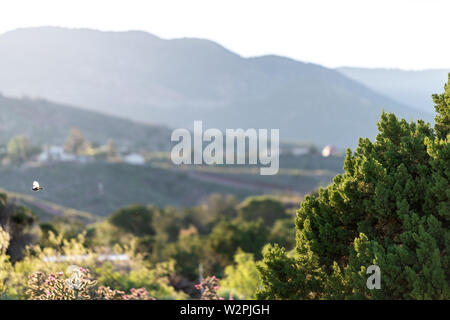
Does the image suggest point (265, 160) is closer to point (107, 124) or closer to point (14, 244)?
point (107, 124)

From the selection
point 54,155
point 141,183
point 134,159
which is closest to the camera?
point 141,183

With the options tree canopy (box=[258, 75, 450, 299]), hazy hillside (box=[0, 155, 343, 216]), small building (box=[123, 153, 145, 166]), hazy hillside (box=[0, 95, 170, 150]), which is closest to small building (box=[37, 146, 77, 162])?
hazy hillside (box=[0, 155, 343, 216])

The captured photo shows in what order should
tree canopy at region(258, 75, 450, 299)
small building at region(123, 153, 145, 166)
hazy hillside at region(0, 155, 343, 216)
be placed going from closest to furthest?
tree canopy at region(258, 75, 450, 299) → hazy hillside at region(0, 155, 343, 216) → small building at region(123, 153, 145, 166)

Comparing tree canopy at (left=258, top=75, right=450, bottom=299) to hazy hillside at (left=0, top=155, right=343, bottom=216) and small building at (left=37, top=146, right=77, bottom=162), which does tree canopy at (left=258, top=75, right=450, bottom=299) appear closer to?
hazy hillside at (left=0, top=155, right=343, bottom=216)

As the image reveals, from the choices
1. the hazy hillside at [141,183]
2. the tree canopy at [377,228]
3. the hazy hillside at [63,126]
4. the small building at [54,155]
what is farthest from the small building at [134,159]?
the tree canopy at [377,228]

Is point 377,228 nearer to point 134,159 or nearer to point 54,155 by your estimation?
point 54,155

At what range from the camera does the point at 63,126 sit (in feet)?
391

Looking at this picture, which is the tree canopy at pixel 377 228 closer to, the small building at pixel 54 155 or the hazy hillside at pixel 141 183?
the hazy hillside at pixel 141 183

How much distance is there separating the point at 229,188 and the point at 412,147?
265 feet

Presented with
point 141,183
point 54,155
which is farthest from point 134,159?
point 54,155

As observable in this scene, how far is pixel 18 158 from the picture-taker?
81188 millimetres

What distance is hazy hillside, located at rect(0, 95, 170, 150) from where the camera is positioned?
108 metres

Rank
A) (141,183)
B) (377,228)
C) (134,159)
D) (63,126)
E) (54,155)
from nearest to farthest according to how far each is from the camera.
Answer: (377,228) → (141,183) → (54,155) → (134,159) → (63,126)
